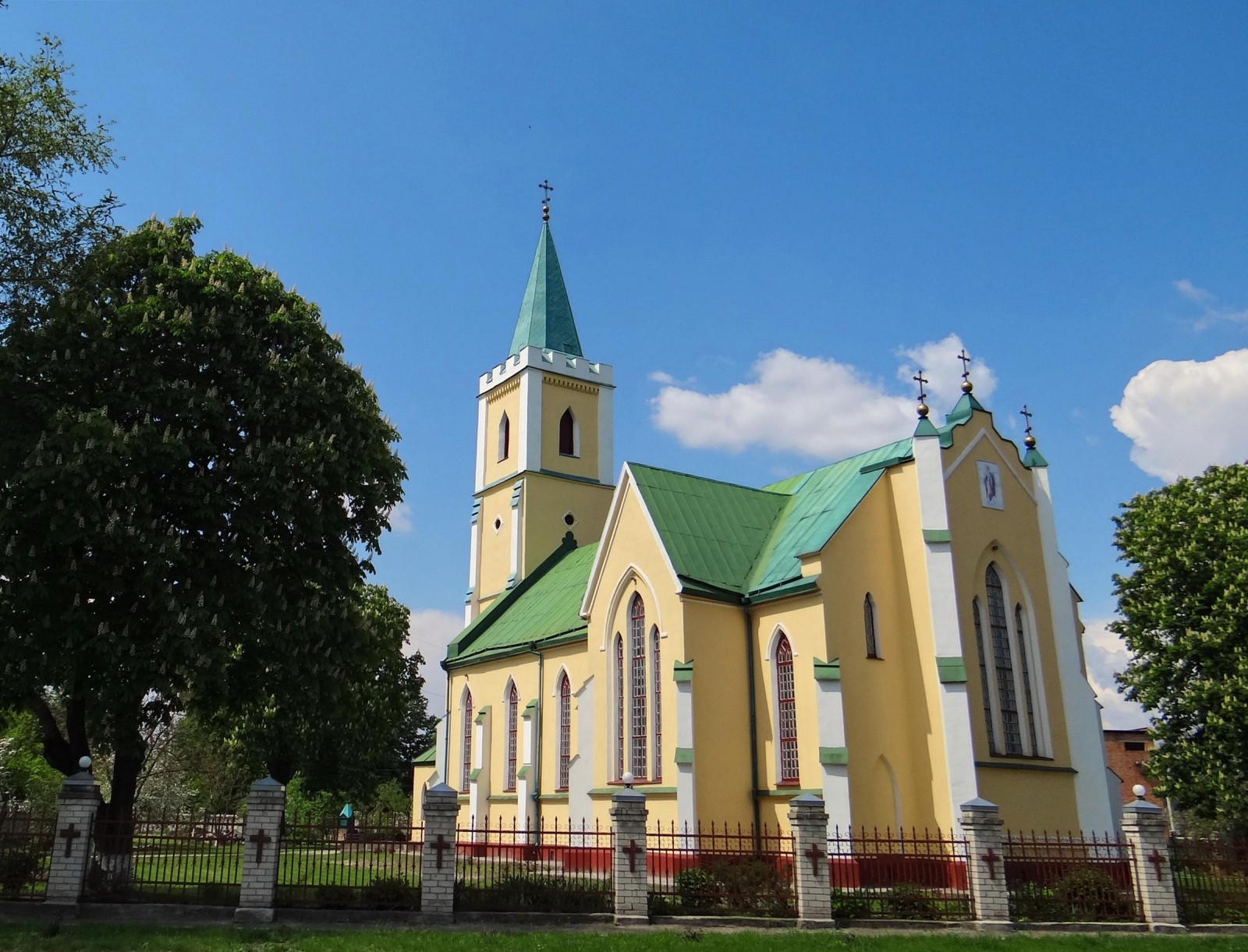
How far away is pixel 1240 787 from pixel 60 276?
2858cm

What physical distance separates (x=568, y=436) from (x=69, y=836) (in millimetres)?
27852

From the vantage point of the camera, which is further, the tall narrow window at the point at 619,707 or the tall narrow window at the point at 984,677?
the tall narrow window at the point at 619,707

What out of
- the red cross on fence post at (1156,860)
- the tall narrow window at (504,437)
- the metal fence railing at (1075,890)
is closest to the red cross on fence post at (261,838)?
the metal fence railing at (1075,890)

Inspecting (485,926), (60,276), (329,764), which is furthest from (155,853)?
(329,764)

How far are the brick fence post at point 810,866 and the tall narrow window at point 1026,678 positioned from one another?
9.02 meters

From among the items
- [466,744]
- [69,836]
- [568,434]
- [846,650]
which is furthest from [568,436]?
[69,836]

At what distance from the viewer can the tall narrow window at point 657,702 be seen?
→ 24406 mm

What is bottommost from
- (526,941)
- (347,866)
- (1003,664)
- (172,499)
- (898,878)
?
(526,941)

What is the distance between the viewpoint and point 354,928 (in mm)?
14609

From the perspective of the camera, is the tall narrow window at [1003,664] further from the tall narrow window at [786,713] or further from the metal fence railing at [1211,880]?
the metal fence railing at [1211,880]

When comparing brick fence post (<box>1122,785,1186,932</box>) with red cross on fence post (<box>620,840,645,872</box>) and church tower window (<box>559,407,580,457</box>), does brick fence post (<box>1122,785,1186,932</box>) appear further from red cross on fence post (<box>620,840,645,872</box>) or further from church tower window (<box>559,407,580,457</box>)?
church tower window (<box>559,407,580,457</box>)

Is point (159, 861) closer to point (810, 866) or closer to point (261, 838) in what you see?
point (261, 838)

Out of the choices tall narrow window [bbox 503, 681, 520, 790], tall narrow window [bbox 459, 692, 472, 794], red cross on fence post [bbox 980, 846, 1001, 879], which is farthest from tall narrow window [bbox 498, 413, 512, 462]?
red cross on fence post [bbox 980, 846, 1001, 879]

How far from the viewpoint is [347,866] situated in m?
16.7
